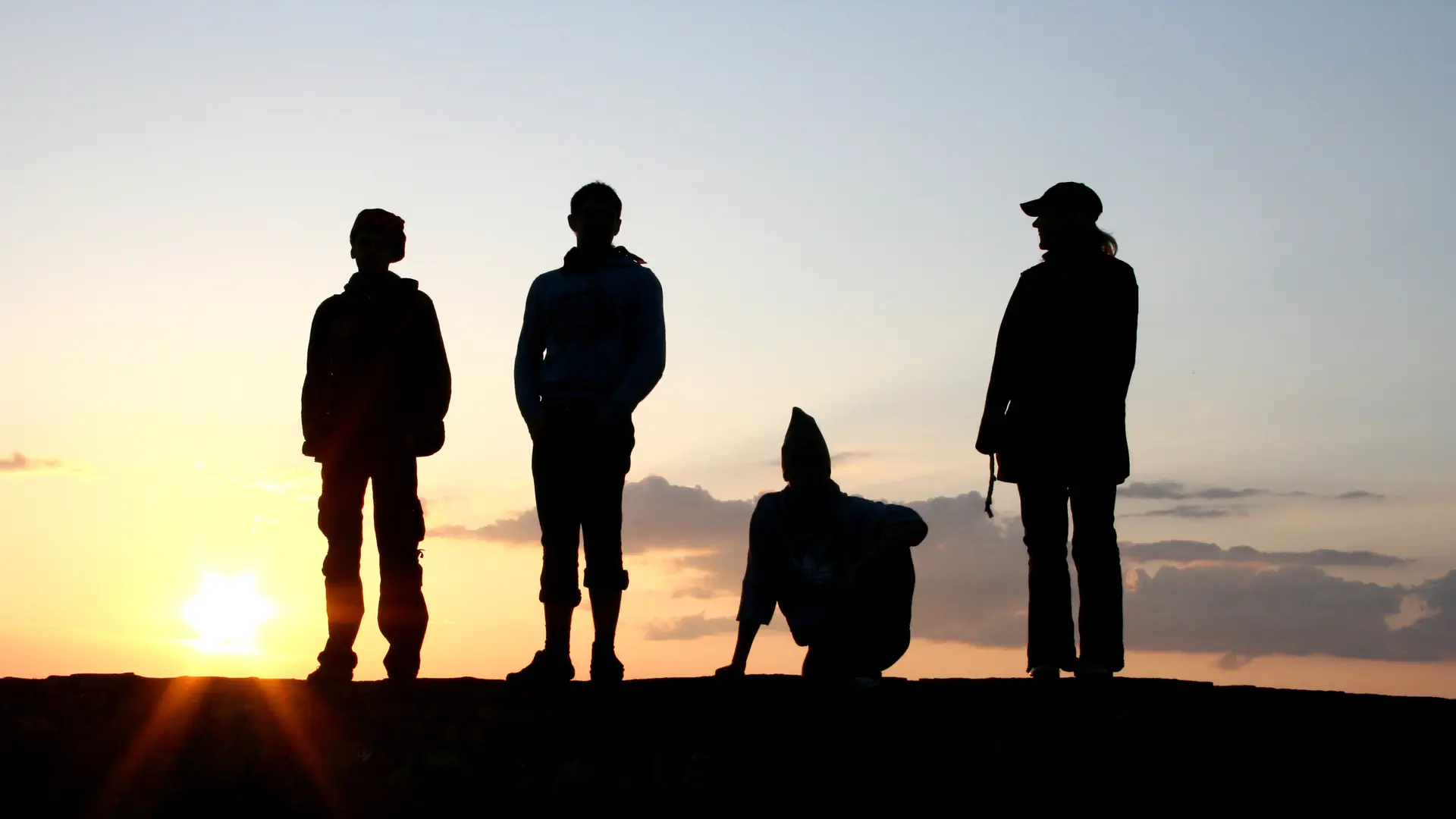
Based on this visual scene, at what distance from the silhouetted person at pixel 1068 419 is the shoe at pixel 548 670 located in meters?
2.26

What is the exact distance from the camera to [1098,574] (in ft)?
24.7

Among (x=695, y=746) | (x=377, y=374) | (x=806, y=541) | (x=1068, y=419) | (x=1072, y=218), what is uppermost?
(x=1072, y=218)

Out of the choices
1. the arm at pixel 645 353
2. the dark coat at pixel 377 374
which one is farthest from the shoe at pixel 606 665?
the dark coat at pixel 377 374

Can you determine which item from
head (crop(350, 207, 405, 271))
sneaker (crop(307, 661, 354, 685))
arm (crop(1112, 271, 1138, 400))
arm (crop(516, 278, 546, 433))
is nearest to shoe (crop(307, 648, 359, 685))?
sneaker (crop(307, 661, 354, 685))

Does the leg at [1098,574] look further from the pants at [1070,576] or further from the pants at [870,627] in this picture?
the pants at [870,627]

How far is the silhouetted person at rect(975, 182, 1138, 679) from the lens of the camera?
7555 mm

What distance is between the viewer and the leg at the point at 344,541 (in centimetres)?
838

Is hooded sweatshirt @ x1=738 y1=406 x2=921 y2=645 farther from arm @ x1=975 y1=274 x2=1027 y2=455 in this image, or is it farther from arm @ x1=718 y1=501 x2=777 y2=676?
arm @ x1=975 y1=274 x2=1027 y2=455

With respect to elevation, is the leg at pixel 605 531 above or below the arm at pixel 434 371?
below

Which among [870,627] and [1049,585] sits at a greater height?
[1049,585]

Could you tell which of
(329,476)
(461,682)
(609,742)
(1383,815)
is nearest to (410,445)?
(329,476)

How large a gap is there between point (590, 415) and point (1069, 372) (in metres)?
2.37

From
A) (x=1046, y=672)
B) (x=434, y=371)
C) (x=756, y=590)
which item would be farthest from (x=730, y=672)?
(x=434, y=371)

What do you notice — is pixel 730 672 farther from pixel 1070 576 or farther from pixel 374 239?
pixel 374 239
